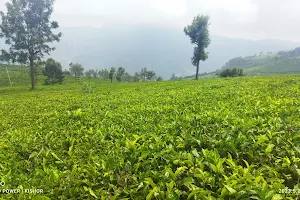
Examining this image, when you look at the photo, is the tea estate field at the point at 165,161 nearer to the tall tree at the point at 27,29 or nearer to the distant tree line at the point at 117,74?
the tall tree at the point at 27,29

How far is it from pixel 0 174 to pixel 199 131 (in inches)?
196

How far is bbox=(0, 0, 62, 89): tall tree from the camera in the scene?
39.9m

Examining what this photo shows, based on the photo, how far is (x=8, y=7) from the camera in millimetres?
39375

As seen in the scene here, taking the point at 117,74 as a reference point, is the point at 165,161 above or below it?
below

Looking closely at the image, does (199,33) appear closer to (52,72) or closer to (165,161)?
(165,161)

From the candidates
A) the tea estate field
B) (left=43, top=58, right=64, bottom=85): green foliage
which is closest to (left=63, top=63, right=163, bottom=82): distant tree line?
(left=43, top=58, right=64, bottom=85): green foliage

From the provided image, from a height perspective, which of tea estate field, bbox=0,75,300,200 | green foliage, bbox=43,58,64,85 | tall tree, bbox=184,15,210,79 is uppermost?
tall tree, bbox=184,15,210,79

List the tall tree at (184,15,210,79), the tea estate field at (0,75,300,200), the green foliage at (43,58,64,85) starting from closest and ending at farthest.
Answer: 1. the tea estate field at (0,75,300,200)
2. the tall tree at (184,15,210,79)
3. the green foliage at (43,58,64,85)

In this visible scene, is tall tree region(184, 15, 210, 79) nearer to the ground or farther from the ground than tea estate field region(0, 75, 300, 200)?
farther from the ground

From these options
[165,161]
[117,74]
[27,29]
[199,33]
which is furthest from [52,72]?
[165,161]

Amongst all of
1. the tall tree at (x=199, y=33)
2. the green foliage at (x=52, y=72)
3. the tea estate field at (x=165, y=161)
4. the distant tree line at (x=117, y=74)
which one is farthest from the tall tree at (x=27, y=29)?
the distant tree line at (x=117, y=74)

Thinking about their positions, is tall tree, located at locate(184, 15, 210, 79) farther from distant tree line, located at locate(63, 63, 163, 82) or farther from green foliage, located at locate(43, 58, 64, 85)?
distant tree line, located at locate(63, 63, 163, 82)

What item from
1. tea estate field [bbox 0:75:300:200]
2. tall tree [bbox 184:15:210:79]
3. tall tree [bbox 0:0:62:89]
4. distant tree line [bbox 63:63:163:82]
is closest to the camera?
tea estate field [bbox 0:75:300:200]

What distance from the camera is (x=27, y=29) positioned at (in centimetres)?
4188
